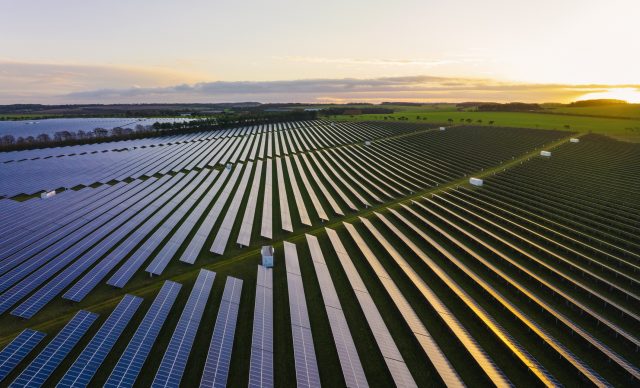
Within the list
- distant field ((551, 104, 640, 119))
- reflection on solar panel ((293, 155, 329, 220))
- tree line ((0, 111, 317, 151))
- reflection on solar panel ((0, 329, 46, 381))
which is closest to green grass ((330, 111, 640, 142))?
distant field ((551, 104, 640, 119))

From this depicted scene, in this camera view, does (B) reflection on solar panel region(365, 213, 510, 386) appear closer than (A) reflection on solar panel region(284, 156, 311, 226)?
Yes

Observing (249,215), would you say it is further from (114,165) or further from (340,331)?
(114,165)

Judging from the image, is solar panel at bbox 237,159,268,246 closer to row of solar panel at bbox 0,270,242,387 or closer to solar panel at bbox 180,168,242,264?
solar panel at bbox 180,168,242,264

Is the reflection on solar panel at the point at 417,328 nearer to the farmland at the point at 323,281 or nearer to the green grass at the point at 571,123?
the farmland at the point at 323,281

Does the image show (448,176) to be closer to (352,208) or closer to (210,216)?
(352,208)

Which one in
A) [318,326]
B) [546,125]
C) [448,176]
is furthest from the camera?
[546,125]

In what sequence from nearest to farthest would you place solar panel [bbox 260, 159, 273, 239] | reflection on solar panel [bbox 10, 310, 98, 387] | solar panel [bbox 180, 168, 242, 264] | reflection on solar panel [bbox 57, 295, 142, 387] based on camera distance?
reflection on solar panel [bbox 10, 310, 98, 387] < reflection on solar panel [bbox 57, 295, 142, 387] < solar panel [bbox 180, 168, 242, 264] < solar panel [bbox 260, 159, 273, 239]

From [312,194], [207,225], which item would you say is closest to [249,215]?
[207,225]

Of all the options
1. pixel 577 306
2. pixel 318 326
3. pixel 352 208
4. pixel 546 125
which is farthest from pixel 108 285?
pixel 546 125
